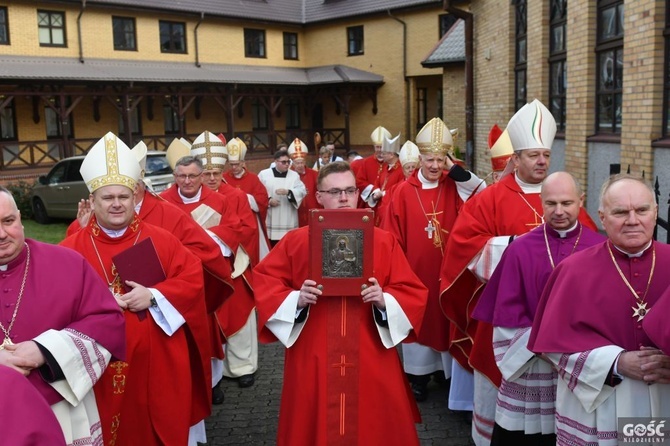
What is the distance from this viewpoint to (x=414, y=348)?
5.92m

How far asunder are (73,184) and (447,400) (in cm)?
1486

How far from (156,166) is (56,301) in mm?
13941

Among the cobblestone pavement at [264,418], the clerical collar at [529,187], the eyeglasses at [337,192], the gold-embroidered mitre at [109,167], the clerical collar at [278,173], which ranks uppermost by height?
the gold-embroidered mitre at [109,167]

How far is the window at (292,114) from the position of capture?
33969mm

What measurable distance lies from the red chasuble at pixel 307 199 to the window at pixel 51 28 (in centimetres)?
1804

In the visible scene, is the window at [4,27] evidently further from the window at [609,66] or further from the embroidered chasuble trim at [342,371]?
the embroidered chasuble trim at [342,371]

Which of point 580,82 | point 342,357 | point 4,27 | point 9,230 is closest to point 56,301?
point 9,230

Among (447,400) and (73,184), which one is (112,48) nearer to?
(73,184)

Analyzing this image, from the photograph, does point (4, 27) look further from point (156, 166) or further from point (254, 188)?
point (254, 188)

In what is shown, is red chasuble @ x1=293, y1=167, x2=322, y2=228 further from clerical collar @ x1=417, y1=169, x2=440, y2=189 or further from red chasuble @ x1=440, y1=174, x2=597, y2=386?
red chasuble @ x1=440, y1=174, x2=597, y2=386

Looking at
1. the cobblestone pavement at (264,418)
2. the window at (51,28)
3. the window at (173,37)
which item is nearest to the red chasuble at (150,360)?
the cobblestone pavement at (264,418)

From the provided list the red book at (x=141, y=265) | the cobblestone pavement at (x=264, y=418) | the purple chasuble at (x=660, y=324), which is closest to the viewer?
the purple chasuble at (x=660, y=324)

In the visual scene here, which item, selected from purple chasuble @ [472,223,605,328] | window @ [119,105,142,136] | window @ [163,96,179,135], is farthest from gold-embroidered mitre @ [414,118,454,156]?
window @ [163,96,179,135]

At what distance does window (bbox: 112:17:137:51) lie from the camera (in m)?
27.2
